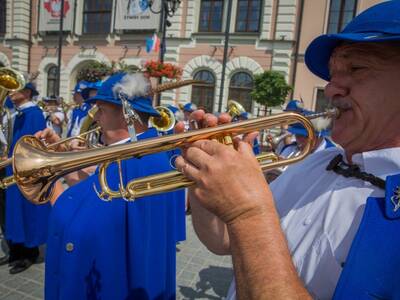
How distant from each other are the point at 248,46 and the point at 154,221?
15.9 metres

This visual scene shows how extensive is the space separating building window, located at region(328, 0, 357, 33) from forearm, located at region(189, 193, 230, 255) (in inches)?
633

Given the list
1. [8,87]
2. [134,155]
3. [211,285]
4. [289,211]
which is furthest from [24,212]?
[289,211]

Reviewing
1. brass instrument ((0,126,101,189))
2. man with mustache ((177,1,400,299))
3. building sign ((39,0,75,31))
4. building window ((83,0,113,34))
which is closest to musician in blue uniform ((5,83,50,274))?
brass instrument ((0,126,101,189))

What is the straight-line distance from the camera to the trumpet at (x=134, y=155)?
131cm

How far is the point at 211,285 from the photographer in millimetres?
3859

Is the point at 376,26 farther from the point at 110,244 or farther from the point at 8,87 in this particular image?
the point at 8,87

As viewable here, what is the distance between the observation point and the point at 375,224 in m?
1.00

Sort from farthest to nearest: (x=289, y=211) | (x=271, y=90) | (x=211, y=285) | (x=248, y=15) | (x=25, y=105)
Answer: (x=248, y=15), (x=271, y=90), (x=25, y=105), (x=211, y=285), (x=289, y=211)

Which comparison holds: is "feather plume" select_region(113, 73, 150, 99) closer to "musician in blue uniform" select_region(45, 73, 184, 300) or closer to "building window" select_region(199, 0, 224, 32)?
"musician in blue uniform" select_region(45, 73, 184, 300)

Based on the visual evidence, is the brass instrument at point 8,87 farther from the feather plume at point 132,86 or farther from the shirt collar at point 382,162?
the shirt collar at point 382,162

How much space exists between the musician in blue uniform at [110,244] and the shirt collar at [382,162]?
129 cm

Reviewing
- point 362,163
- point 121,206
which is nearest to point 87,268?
point 121,206

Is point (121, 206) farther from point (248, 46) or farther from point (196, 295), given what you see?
point (248, 46)

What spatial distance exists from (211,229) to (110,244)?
0.75 m
